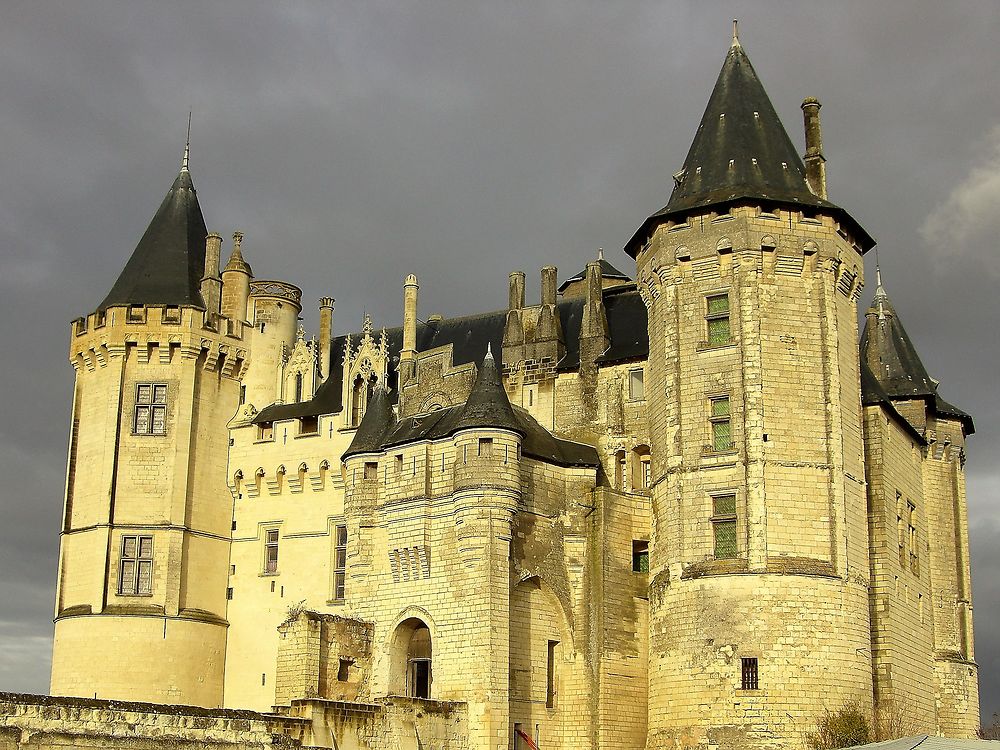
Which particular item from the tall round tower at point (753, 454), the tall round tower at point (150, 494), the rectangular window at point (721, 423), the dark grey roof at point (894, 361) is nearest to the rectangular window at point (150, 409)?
the tall round tower at point (150, 494)

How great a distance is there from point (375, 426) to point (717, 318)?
34.7ft

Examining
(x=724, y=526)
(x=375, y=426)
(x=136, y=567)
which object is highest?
(x=375, y=426)

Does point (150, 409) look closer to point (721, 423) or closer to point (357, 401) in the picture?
point (357, 401)

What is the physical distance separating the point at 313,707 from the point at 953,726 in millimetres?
22525

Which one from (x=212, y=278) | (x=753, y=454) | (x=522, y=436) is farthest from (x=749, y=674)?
(x=212, y=278)

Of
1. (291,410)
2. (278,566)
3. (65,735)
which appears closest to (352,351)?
(291,410)

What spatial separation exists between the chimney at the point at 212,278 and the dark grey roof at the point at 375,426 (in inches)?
320

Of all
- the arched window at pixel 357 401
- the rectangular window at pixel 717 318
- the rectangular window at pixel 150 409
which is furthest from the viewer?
the arched window at pixel 357 401

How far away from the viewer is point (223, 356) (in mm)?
46438

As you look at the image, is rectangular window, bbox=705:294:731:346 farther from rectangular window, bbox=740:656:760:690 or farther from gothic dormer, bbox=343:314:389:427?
gothic dormer, bbox=343:314:389:427

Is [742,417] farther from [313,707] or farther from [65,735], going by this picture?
[65,735]

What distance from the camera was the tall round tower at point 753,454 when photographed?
3469 centimetres

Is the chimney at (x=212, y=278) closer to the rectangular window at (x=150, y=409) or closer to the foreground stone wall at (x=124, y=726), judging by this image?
the rectangular window at (x=150, y=409)

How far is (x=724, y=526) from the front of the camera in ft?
119
